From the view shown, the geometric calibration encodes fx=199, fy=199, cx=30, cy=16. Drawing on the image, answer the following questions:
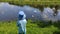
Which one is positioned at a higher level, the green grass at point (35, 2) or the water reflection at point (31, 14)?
the green grass at point (35, 2)

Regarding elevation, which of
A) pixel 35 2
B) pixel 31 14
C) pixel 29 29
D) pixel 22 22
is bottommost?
pixel 31 14

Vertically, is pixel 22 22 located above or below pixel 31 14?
above

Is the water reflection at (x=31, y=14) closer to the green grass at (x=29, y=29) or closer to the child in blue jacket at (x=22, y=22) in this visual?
the green grass at (x=29, y=29)

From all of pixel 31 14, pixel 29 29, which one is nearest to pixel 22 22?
pixel 29 29

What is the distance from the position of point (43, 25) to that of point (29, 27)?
2.01m

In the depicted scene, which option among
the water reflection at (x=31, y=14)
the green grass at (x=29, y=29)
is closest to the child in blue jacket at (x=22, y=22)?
the green grass at (x=29, y=29)

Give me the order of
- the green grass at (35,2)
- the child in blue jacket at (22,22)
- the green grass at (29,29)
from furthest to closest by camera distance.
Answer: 1. the green grass at (35,2)
2. the green grass at (29,29)
3. the child in blue jacket at (22,22)

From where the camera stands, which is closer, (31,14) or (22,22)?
(22,22)

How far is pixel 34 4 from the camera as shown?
30.3 metres

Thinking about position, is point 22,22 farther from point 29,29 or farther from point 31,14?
point 31,14

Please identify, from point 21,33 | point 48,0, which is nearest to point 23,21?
point 21,33

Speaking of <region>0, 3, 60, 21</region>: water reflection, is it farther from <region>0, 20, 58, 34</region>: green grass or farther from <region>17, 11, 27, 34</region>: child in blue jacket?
<region>17, 11, 27, 34</region>: child in blue jacket

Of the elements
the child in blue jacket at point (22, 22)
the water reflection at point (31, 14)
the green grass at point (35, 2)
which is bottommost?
the water reflection at point (31, 14)

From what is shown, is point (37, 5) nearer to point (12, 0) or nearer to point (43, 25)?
point (12, 0)
